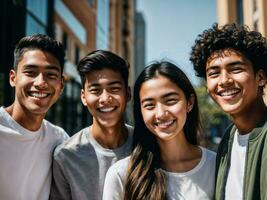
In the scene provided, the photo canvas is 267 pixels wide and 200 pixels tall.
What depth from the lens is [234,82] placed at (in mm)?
2979

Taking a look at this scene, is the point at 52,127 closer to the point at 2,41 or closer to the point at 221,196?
the point at 221,196

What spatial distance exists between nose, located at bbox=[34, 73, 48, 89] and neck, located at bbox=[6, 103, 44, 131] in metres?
0.28

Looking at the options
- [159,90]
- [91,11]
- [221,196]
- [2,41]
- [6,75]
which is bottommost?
[221,196]

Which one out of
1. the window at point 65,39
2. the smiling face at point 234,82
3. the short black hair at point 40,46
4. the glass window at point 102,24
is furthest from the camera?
the glass window at point 102,24

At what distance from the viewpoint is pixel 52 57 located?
3643mm

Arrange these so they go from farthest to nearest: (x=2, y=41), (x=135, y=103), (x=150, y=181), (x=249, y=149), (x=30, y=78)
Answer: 1. (x=2, y=41)
2. (x=30, y=78)
3. (x=135, y=103)
4. (x=150, y=181)
5. (x=249, y=149)

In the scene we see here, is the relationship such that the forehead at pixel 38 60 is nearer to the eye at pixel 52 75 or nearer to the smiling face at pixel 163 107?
the eye at pixel 52 75

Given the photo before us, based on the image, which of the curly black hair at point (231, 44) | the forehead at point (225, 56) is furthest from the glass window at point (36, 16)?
the forehead at point (225, 56)

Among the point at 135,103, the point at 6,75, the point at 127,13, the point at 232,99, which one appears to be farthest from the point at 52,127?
the point at 127,13

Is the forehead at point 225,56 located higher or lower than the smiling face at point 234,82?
higher

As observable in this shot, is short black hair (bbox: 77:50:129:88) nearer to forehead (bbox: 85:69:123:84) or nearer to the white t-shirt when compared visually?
forehead (bbox: 85:69:123:84)

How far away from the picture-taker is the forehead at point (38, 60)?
3.55 meters

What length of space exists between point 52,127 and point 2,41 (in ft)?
Answer: 29.1

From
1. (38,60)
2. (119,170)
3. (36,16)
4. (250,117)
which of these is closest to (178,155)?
(119,170)
